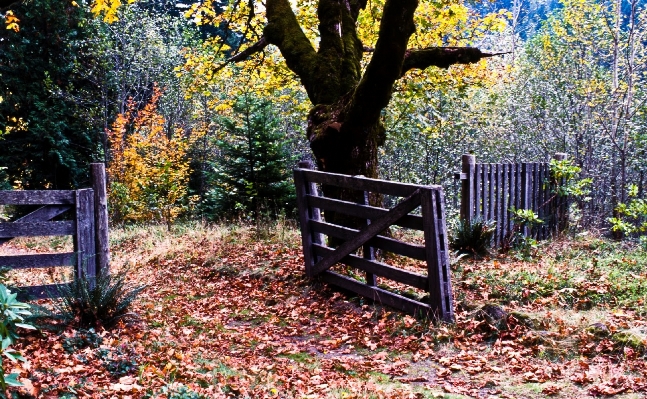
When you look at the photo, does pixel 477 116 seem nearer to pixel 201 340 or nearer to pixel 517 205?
pixel 517 205

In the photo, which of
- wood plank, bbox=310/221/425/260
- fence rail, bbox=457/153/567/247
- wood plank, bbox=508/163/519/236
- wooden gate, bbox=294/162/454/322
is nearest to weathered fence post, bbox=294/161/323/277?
wooden gate, bbox=294/162/454/322

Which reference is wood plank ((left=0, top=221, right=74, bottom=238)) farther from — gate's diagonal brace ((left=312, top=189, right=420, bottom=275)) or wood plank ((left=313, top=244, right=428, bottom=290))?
wood plank ((left=313, top=244, right=428, bottom=290))

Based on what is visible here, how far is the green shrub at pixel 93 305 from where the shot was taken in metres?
6.18

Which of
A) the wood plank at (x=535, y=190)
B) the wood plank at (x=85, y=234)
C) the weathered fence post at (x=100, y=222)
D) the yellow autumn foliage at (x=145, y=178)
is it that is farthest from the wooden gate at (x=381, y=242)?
the yellow autumn foliage at (x=145, y=178)

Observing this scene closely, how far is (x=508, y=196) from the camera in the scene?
11.7 m

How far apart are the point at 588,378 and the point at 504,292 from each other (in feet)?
8.56

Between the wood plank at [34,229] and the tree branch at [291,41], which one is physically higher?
the tree branch at [291,41]

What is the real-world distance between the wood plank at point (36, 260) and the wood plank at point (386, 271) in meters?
3.57

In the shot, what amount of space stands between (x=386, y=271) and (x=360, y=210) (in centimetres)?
94

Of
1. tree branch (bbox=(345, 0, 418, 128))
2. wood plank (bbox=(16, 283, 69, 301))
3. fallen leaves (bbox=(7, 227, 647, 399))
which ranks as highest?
tree branch (bbox=(345, 0, 418, 128))

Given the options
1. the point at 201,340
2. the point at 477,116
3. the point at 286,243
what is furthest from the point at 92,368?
the point at 477,116

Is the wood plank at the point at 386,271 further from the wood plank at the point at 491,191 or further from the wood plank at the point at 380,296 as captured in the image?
the wood plank at the point at 491,191

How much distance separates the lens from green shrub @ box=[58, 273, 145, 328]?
618 centimetres

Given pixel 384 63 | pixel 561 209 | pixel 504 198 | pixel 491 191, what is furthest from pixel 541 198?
pixel 384 63
